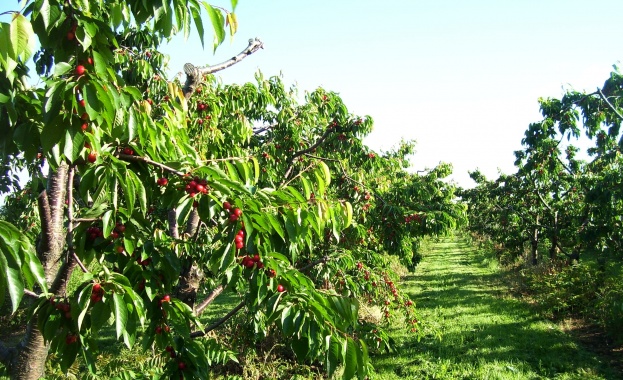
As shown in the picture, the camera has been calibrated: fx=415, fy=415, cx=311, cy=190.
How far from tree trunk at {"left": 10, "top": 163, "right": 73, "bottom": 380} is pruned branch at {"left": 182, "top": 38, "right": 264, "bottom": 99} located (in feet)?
3.79

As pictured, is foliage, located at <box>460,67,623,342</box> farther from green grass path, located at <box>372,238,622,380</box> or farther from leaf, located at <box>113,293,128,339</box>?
leaf, located at <box>113,293,128,339</box>

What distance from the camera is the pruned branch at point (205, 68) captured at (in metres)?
3.18

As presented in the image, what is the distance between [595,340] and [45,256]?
9510 millimetres

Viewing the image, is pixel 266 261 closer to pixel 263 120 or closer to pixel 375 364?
pixel 263 120

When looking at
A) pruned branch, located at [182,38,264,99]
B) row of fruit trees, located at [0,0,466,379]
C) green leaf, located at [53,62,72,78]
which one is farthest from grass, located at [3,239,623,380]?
green leaf, located at [53,62,72,78]

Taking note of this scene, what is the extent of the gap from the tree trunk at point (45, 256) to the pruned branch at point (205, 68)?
1154 millimetres

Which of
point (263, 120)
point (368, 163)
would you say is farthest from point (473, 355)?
point (263, 120)

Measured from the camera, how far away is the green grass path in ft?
21.7

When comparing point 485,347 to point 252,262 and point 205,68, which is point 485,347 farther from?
point 252,262

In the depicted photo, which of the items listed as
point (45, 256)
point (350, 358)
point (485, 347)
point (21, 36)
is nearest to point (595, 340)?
point (485, 347)

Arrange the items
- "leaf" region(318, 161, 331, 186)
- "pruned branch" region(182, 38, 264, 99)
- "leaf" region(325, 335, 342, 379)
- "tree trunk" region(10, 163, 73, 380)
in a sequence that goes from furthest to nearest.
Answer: "pruned branch" region(182, 38, 264, 99)
"tree trunk" region(10, 163, 73, 380)
"leaf" region(318, 161, 331, 186)
"leaf" region(325, 335, 342, 379)

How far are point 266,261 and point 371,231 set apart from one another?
522cm

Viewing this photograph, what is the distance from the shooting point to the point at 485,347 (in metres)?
7.75

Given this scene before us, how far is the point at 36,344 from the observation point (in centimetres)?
225
